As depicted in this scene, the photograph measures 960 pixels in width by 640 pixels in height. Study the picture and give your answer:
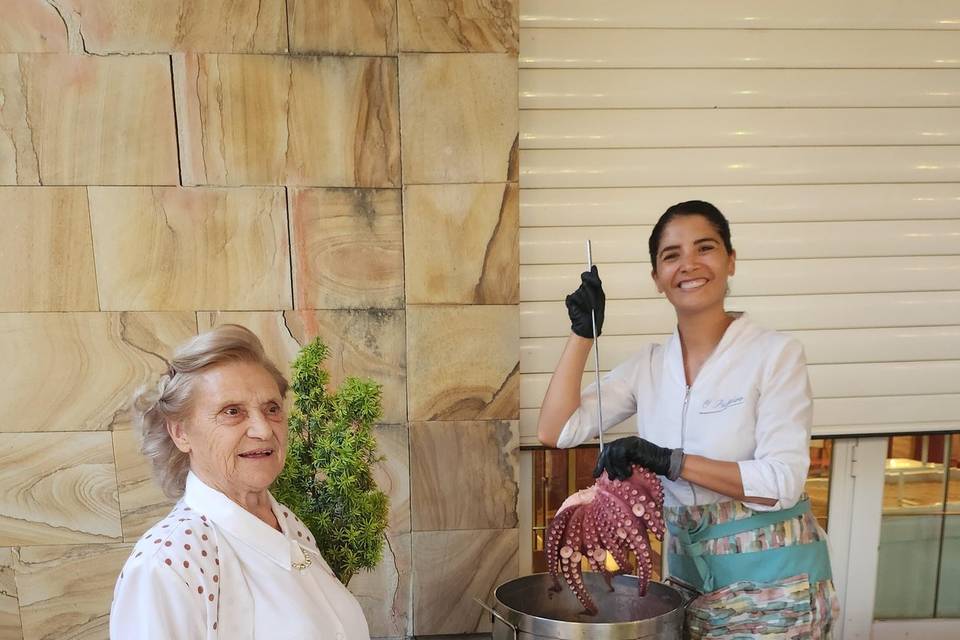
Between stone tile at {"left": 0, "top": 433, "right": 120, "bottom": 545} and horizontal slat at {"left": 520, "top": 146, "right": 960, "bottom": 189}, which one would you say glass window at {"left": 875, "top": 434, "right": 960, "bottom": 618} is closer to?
horizontal slat at {"left": 520, "top": 146, "right": 960, "bottom": 189}

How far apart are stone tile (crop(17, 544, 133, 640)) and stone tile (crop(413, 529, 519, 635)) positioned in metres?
1.16

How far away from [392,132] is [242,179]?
1.92 ft

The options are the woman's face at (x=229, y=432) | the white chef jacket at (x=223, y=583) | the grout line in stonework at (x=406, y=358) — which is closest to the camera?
the white chef jacket at (x=223, y=583)

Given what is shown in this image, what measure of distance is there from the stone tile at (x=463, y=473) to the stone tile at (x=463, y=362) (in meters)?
0.06

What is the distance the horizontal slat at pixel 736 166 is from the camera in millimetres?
2811

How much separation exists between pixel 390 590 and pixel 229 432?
1513mm

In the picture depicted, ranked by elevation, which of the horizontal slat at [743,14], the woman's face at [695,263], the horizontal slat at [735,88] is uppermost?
the horizontal slat at [743,14]

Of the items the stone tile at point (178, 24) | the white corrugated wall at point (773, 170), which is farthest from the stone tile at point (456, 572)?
the stone tile at point (178, 24)

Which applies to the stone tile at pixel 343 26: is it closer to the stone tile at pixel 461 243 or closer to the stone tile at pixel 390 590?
the stone tile at pixel 461 243

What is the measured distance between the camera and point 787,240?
289cm

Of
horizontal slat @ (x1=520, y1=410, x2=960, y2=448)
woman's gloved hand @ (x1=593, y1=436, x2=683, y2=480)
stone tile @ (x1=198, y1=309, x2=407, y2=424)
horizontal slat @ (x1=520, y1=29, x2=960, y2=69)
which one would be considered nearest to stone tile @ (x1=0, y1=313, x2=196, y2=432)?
stone tile @ (x1=198, y1=309, x2=407, y2=424)

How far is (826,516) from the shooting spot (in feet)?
10.4

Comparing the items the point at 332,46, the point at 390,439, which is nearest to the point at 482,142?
the point at 332,46

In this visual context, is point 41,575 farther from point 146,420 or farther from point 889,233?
point 889,233
